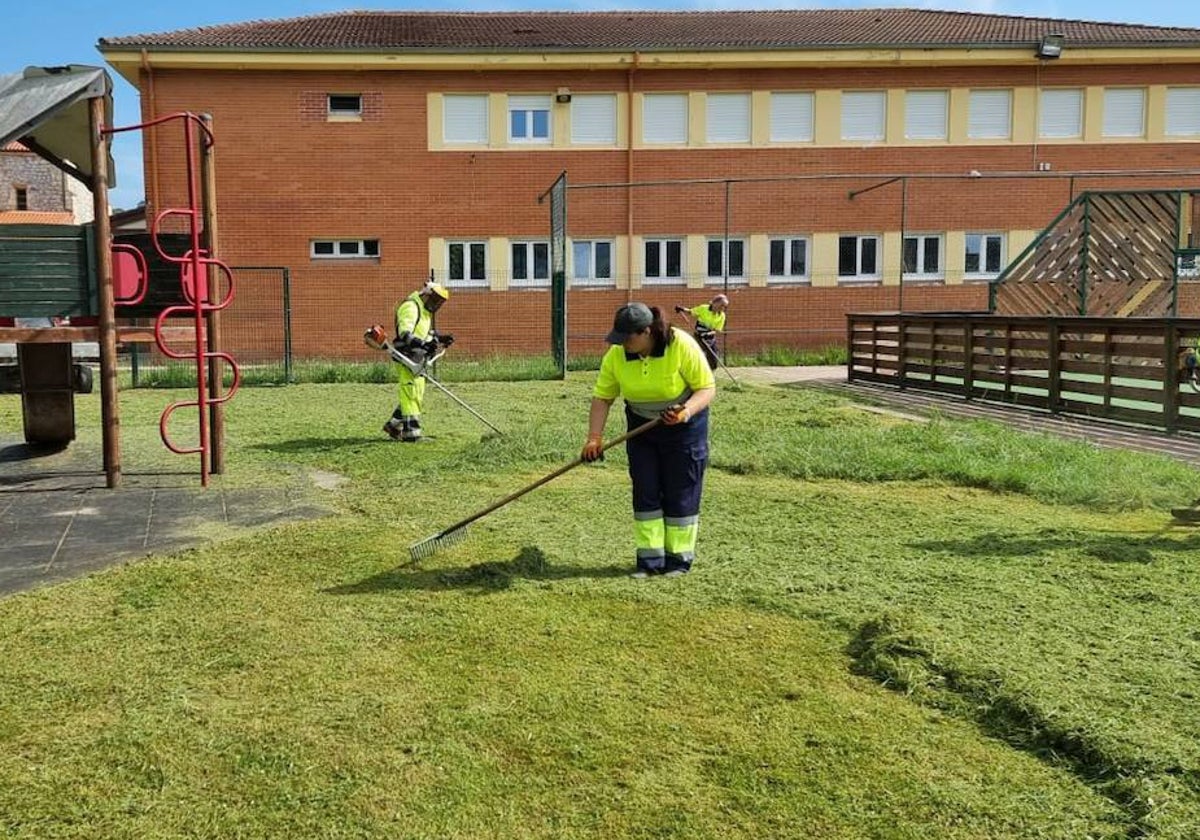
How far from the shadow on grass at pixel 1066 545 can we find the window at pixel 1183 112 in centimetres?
2316

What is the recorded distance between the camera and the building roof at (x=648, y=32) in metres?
24.5

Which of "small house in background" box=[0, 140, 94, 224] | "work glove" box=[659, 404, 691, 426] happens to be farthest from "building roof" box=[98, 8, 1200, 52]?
"small house in background" box=[0, 140, 94, 224]

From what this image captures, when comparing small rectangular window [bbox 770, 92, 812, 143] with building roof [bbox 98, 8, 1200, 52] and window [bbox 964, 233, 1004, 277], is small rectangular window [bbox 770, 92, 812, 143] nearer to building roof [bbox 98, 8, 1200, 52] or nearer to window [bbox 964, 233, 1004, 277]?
building roof [bbox 98, 8, 1200, 52]

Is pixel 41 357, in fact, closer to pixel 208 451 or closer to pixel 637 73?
pixel 208 451

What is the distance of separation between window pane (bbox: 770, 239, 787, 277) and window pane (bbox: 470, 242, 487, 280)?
656 centimetres

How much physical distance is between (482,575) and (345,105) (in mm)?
21361

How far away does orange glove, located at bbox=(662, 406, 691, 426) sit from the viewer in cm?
514

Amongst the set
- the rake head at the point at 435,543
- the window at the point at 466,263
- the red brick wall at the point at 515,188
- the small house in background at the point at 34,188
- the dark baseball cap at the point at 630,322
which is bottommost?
the rake head at the point at 435,543

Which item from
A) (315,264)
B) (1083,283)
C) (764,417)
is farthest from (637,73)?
(764,417)

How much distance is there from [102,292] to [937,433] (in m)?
7.05

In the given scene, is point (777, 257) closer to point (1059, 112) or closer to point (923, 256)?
point (923, 256)

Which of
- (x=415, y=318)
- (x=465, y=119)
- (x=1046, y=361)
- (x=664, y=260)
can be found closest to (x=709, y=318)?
(x=1046, y=361)

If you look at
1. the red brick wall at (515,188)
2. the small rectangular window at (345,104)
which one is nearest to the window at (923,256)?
the red brick wall at (515,188)

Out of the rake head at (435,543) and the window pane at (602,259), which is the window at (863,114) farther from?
the rake head at (435,543)
